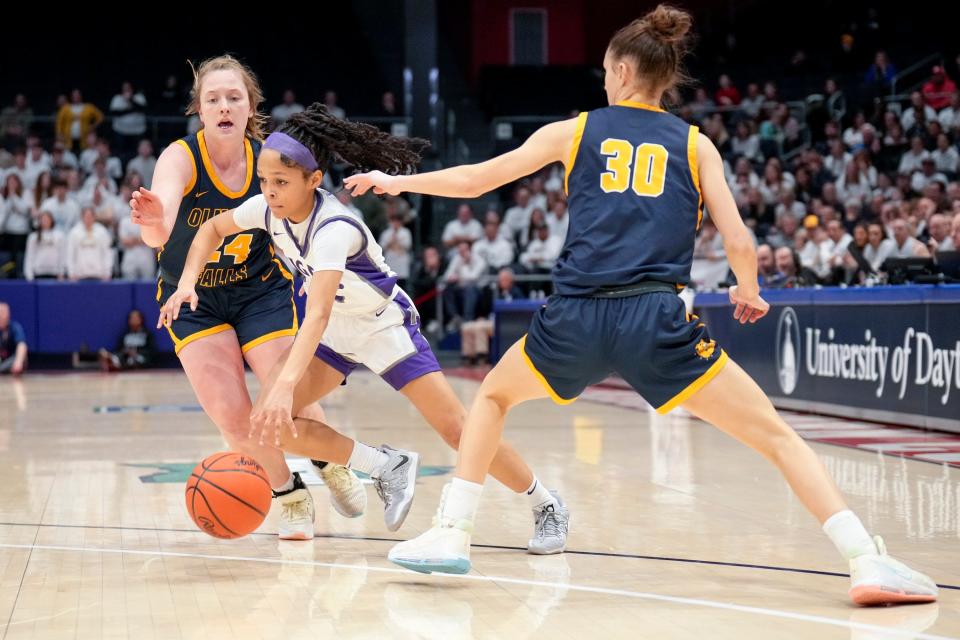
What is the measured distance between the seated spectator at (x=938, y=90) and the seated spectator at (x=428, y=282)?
25.4 feet

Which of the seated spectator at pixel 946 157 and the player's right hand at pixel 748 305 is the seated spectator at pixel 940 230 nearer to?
the seated spectator at pixel 946 157

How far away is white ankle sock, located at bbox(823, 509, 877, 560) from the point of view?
3842 mm

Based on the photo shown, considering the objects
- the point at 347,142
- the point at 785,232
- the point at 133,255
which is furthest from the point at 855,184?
the point at 347,142

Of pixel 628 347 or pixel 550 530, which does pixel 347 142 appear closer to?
pixel 628 347

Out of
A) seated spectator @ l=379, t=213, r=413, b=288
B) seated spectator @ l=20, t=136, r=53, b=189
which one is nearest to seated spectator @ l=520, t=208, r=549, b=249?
seated spectator @ l=379, t=213, r=413, b=288

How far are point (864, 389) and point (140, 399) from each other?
715 cm

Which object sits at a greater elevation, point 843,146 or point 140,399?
point 843,146

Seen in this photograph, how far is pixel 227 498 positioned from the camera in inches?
182

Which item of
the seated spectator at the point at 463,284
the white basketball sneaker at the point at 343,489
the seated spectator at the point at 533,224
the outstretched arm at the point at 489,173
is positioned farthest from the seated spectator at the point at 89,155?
the outstretched arm at the point at 489,173

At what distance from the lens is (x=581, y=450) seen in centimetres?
823

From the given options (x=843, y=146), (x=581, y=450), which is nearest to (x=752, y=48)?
(x=843, y=146)

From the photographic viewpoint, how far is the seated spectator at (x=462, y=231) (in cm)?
1920

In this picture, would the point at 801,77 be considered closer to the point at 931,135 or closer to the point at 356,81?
the point at 931,135

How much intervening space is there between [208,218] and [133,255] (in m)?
13.9
